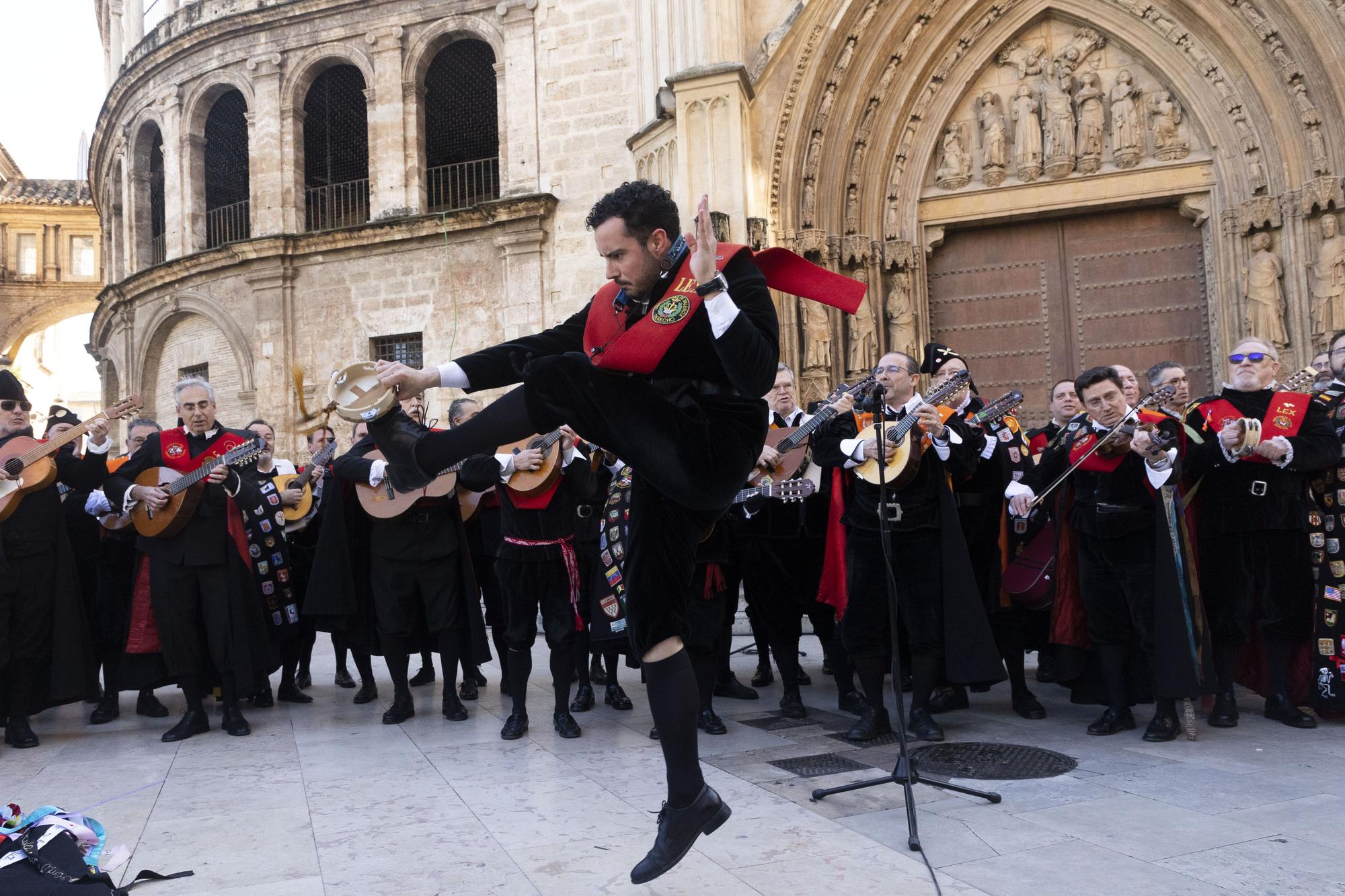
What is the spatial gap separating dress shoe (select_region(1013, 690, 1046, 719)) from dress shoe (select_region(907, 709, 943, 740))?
2.67 ft

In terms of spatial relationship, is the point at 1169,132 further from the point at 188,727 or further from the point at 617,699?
the point at 188,727

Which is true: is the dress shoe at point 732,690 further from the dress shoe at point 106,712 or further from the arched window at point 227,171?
the arched window at point 227,171

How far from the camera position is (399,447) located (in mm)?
3100

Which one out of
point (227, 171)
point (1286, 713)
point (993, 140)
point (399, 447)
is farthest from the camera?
point (227, 171)

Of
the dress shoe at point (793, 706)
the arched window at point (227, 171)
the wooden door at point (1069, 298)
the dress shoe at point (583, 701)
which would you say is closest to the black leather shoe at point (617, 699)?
the dress shoe at point (583, 701)

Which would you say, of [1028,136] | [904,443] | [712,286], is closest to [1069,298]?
[1028,136]

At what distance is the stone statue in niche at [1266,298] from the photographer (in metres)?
11.4

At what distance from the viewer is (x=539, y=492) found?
633cm

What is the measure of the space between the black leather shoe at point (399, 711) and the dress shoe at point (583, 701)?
3.34ft

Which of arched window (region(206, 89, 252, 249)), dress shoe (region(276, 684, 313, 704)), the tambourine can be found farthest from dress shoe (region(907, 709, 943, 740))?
arched window (region(206, 89, 252, 249))

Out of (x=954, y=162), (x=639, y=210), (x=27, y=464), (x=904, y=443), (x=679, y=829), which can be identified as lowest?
(x=679, y=829)

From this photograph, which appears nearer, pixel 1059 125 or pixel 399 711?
pixel 399 711

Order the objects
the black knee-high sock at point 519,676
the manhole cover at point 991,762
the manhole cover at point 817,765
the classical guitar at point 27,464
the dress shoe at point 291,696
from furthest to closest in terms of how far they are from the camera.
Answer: the dress shoe at point 291,696 → the classical guitar at point 27,464 → the black knee-high sock at point 519,676 → the manhole cover at point 817,765 → the manhole cover at point 991,762

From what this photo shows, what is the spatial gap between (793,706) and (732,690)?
910 millimetres
